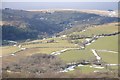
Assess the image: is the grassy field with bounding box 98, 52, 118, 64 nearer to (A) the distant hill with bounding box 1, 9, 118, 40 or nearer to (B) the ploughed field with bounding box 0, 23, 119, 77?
(B) the ploughed field with bounding box 0, 23, 119, 77

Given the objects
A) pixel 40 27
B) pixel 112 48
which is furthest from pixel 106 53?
A: pixel 40 27

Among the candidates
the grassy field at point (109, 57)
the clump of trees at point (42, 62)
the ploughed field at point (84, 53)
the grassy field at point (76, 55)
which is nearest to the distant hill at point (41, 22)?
the ploughed field at point (84, 53)

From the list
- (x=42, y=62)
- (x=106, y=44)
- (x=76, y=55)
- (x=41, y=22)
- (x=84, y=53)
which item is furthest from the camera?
(x=41, y=22)

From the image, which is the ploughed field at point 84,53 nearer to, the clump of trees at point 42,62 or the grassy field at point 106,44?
the grassy field at point 106,44

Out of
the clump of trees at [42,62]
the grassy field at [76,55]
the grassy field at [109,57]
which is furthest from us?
the grassy field at [76,55]

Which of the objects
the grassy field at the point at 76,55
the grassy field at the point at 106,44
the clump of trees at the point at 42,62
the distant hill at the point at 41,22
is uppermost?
the distant hill at the point at 41,22

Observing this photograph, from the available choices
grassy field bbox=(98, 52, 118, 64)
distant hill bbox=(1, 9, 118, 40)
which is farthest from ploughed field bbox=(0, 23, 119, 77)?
distant hill bbox=(1, 9, 118, 40)

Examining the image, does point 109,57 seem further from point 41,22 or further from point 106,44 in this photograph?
point 41,22

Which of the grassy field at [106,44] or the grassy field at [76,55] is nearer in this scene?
the grassy field at [76,55]

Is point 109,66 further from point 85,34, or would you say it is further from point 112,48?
point 85,34

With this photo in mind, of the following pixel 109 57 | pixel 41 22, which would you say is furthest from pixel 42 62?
pixel 41 22
